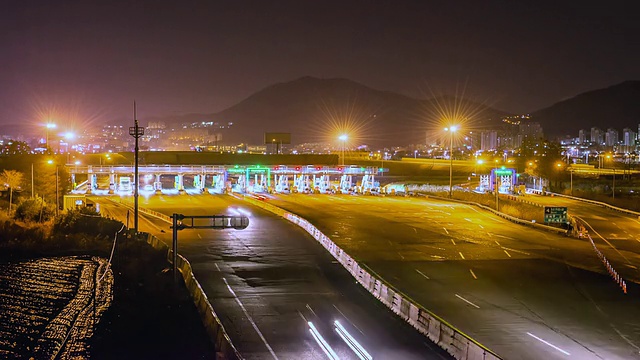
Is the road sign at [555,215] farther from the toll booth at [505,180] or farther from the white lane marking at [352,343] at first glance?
the toll booth at [505,180]

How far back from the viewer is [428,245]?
38594mm

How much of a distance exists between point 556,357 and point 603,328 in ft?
14.5

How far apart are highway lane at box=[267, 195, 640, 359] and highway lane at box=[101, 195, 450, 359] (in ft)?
7.29

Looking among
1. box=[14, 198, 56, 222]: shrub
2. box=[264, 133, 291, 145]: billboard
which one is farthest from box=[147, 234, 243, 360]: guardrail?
box=[264, 133, 291, 145]: billboard

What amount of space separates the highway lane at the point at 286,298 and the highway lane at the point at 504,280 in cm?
222

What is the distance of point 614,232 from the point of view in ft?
157

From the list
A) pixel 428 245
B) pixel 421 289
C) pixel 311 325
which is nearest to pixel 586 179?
pixel 428 245

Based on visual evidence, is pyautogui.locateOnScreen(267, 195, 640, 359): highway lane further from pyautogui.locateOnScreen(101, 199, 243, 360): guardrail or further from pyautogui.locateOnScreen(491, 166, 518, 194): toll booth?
pyautogui.locateOnScreen(491, 166, 518, 194): toll booth

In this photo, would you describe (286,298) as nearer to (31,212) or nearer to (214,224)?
(214,224)

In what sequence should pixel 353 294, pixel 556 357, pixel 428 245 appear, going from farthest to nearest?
pixel 428 245 → pixel 353 294 → pixel 556 357

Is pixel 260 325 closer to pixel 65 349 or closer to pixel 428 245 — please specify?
pixel 65 349

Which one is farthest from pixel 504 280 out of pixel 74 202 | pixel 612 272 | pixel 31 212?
pixel 74 202

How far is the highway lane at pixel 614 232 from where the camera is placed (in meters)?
34.3

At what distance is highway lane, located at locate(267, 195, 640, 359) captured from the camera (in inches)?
794
